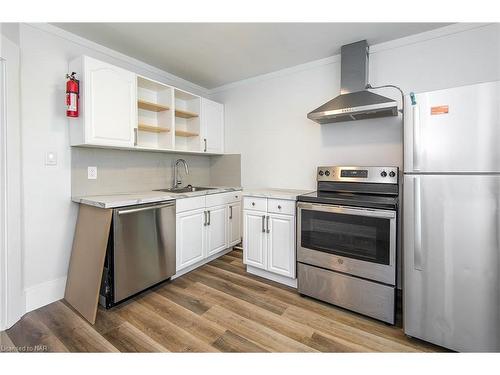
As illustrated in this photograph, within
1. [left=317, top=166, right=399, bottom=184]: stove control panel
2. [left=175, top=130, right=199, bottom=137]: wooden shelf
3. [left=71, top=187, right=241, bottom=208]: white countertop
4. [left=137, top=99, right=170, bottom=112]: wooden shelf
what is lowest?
[left=71, top=187, right=241, bottom=208]: white countertop

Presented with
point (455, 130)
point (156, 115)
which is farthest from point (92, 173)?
point (455, 130)

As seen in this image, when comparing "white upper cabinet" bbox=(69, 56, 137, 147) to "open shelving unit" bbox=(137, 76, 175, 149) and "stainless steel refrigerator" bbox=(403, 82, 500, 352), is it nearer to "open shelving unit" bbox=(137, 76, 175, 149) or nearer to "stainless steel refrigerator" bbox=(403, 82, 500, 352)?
"open shelving unit" bbox=(137, 76, 175, 149)

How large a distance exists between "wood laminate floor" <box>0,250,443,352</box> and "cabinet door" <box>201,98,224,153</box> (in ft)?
6.43

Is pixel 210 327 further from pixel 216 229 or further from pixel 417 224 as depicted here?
pixel 417 224

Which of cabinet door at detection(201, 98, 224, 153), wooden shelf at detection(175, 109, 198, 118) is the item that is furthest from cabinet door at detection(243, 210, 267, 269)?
wooden shelf at detection(175, 109, 198, 118)

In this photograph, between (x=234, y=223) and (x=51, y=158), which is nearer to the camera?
(x=51, y=158)

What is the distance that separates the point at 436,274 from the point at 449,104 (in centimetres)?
107

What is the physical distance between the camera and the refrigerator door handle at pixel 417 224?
5.05 feet

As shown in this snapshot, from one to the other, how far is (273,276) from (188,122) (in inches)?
92.2

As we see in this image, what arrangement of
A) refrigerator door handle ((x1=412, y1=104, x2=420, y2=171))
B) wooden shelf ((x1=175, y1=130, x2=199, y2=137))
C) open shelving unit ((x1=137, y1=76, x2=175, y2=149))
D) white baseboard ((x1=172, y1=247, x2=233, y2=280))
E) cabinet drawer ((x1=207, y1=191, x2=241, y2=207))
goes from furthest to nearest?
wooden shelf ((x1=175, y1=130, x2=199, y2=137))
cabinet drawer ((x1=207, y1=191, x2=241, y2=207))
open shelving unit ((x1=137, y1=76, x2=175, y2=149))
white baseboard ((x1=172, y1=247, x2=233, y2=280))
refrigerator door handle ((x1=412, y1=104, x2=420, y2=171))

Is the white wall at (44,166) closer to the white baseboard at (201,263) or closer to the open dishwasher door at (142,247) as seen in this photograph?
the open dishwasher door at (142,247)

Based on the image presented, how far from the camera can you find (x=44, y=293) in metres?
2.03

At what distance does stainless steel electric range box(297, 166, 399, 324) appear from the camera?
1.78 m
